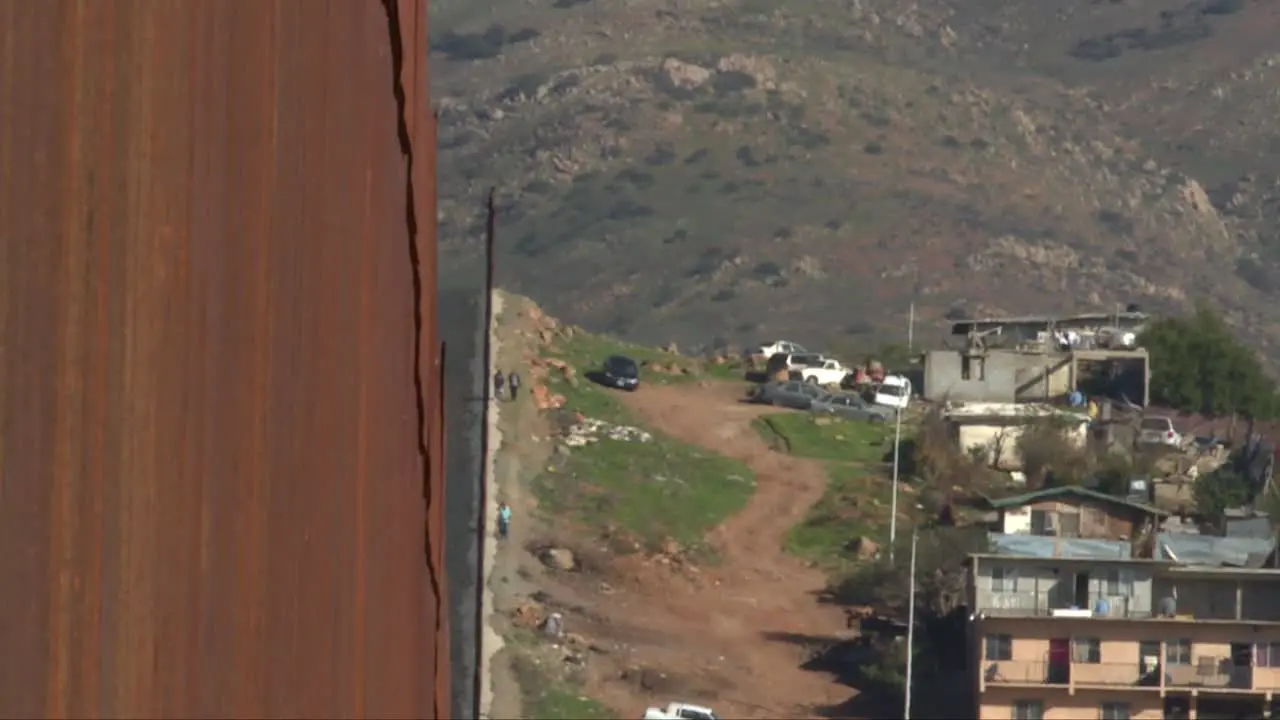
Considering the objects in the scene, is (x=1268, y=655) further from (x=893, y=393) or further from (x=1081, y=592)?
(x=893, y=393)

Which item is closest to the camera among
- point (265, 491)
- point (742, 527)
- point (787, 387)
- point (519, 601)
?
point (265, 491)

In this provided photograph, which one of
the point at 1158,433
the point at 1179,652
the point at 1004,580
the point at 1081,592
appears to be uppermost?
the point at 1004,580

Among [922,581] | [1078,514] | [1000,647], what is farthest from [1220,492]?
[1000,647]

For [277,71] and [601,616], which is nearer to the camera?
[277,71]

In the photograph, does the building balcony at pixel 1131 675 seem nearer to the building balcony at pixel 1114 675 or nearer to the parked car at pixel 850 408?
the building balcony at pixel 1114 675

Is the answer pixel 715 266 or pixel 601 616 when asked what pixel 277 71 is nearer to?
pixel 601 616

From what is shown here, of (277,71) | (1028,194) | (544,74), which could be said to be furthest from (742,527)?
(544,74)
